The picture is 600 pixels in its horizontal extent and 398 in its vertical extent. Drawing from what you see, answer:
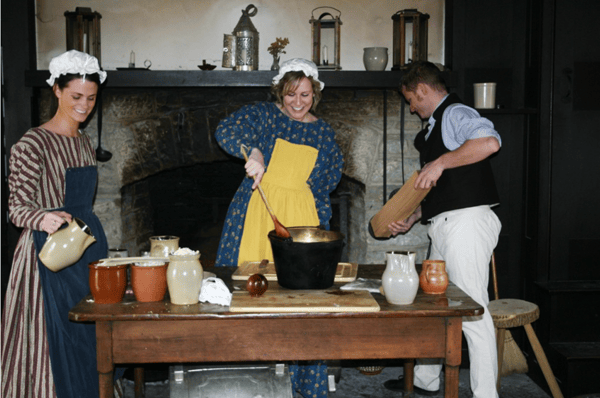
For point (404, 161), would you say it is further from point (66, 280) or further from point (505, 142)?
point (66, 280)

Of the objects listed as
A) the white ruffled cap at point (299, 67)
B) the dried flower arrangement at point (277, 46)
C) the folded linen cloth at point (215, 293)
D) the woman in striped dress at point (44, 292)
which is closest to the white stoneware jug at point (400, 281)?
the folded linen cloth at point (215, 293)

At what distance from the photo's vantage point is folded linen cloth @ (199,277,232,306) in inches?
79.0

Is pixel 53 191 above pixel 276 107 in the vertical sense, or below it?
below

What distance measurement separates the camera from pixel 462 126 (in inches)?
113

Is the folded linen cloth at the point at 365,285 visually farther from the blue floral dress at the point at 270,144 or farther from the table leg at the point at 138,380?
the table leg at the point at 138,380

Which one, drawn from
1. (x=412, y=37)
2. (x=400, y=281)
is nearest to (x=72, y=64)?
(x=400, y=281)

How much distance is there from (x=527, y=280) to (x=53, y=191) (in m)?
2.76

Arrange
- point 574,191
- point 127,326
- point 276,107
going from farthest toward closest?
point 574,191 → point 276,107 → point 127,326

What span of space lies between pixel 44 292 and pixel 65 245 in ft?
1.72

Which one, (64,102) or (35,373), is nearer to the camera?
(35,373)

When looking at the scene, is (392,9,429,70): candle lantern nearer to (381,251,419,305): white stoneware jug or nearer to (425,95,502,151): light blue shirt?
(425,95,502,151): light blue shirt

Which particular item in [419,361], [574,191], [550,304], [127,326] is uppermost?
[574,191]

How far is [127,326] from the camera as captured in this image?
6.36 ft

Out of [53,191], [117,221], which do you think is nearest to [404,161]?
[117,221]
